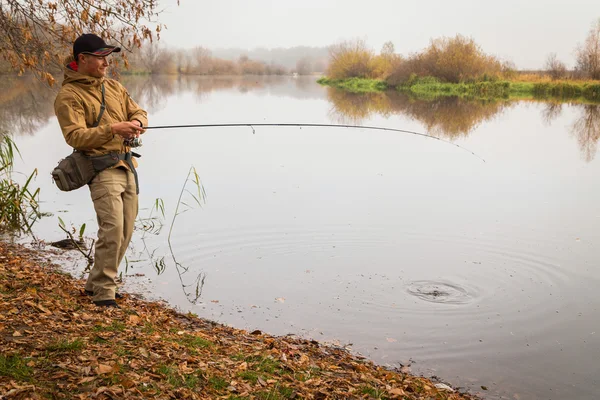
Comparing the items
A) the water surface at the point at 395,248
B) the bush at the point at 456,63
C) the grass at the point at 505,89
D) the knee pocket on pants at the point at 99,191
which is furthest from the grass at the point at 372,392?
the bush at the point at 456,63

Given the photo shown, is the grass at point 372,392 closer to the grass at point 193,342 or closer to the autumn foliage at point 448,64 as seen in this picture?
the grass at point 193,342

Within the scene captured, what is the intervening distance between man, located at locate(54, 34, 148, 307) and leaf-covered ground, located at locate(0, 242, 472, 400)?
0.45m

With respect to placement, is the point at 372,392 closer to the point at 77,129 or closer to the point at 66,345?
the point at 66,345

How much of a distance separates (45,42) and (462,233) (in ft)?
19.8

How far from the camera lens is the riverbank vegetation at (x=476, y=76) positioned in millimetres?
40656

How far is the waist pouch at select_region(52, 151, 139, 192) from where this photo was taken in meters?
4.95

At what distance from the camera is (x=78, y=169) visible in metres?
4.95

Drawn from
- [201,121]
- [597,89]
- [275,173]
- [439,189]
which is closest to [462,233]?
[439,189]

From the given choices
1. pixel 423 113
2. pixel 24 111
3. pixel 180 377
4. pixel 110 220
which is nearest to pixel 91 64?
pixel 110 220

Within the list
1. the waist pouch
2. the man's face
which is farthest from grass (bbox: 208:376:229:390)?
the man's face

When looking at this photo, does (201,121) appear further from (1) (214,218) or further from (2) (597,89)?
(2) (597,89)

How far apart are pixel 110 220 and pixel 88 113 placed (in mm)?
836

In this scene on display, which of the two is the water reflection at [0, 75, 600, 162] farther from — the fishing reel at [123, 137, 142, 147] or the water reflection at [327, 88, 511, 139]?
the fishing reel at [123, 137, 142, 147]

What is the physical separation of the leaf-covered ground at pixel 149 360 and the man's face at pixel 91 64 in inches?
70.0
